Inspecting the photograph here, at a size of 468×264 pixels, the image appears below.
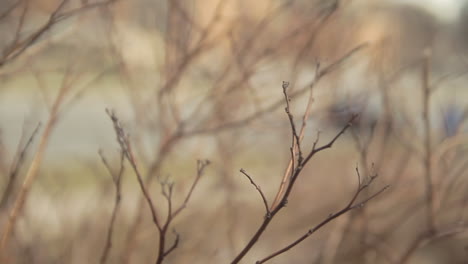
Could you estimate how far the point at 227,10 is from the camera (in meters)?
4.44

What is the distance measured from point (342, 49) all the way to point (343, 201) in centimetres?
125

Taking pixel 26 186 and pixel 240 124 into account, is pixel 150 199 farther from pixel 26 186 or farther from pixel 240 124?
pixel 240 124

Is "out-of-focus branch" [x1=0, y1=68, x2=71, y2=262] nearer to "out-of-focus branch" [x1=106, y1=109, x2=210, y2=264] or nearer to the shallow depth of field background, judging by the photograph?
the shallow depth of field background

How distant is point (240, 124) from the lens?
308 centimetres

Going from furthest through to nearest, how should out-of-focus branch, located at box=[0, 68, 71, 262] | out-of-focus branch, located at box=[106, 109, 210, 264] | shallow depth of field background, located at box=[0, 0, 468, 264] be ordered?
shallow depth of field background, located at box=[0, 0, 468, 264] → out-of-focus branch, located at box=[0, 68, 71, 262] → out-of-focus branch, located at box=[106, 109, 210, 264]

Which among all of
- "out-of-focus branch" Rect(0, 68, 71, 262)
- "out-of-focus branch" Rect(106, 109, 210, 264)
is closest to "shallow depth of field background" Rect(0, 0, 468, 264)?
"out-of-focus branch" Rect(0, 68, 71, 262)

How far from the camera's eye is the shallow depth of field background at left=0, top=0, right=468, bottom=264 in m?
3.06

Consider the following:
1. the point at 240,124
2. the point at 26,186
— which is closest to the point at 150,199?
the point at 26,186

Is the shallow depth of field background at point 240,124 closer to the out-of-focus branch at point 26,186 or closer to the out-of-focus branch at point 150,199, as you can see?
the out-of-focus branch at point 26,186

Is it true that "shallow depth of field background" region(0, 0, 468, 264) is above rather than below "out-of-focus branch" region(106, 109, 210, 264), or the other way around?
above

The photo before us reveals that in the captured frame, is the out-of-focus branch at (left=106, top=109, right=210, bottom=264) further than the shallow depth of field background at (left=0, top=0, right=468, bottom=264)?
No

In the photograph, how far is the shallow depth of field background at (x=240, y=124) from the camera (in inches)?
121

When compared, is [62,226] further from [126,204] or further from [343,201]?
[343,201]

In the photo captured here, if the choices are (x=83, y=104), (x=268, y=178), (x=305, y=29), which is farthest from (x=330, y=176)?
(x=83, y=104)
